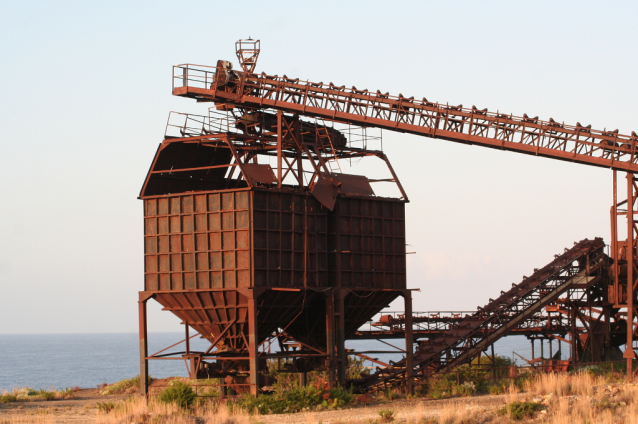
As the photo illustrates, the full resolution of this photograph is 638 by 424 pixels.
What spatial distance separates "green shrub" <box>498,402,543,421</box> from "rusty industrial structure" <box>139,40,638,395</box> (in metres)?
9.84

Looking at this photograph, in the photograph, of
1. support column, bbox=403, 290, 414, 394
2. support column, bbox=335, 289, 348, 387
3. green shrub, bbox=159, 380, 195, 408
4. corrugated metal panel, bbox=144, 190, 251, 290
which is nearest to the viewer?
green shrub, bbox=159, 380, 195, 408

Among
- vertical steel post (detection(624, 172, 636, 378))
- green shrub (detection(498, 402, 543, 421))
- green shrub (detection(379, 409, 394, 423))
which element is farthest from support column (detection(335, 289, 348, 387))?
vertical steel post (detection(624, 172, 636, 378))

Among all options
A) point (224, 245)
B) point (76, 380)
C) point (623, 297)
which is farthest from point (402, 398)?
point (76, 380)

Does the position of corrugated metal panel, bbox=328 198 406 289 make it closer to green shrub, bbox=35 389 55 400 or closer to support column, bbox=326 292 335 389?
support column, bbox=326 292 335 389

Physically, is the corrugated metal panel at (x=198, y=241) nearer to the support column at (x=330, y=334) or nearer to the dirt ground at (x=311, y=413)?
the support column at (x=330, y=334)

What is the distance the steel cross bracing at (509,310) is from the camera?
134 ft

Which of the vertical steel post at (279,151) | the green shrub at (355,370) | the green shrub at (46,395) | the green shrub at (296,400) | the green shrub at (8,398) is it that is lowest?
the green shrub at (46,395)

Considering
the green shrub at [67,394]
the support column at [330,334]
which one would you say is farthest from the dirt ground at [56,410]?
the support column at [330,334]

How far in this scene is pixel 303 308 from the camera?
36.2m

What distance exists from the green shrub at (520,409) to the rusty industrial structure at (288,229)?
9.84 metres

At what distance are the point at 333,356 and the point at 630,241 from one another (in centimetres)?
1359

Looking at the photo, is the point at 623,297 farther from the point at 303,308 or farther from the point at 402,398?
the point at 303,308

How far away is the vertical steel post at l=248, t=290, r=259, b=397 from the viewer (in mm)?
32938

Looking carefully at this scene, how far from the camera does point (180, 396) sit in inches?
1272
